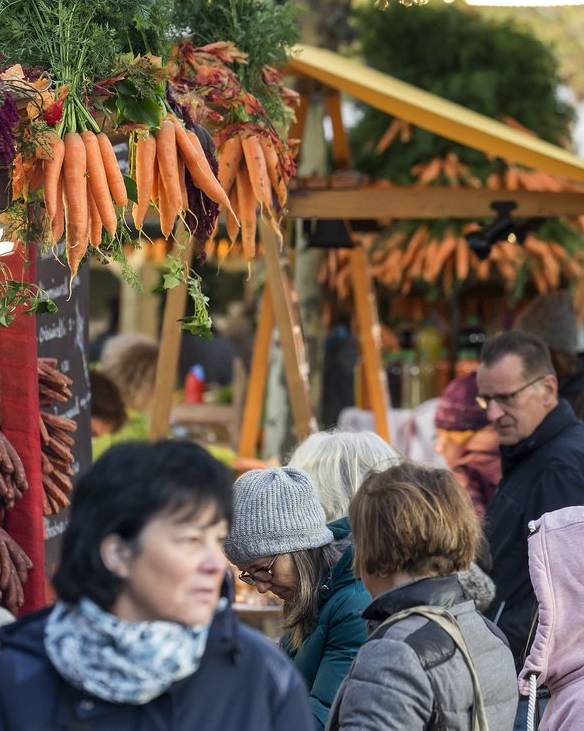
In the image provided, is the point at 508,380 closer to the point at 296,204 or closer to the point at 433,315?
the point at 296,204

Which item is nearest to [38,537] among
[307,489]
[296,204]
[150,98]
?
[307,489]

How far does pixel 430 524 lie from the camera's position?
2.43 m

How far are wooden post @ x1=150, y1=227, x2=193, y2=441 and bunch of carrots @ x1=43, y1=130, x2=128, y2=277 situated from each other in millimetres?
2099

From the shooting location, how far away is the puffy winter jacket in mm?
2227

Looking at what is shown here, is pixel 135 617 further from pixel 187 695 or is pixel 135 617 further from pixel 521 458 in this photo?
pixel 521 458

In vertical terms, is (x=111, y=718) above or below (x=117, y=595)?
below

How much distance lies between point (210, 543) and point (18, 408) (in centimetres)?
144

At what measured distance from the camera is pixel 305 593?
281cm

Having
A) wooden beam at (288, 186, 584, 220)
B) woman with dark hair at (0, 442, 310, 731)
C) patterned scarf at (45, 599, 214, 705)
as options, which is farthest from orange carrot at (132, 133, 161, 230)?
wooden beam at (288, 186, 584, 220)

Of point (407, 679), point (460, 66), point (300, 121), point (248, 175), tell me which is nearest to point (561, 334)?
point (300, 121)

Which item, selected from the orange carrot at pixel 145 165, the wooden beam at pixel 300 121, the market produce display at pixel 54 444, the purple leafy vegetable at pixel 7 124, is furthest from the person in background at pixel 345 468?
the wooden beam at pixel 300 121

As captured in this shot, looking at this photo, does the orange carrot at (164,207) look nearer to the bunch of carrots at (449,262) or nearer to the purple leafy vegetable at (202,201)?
the purple leafy vegetable at (202,201)

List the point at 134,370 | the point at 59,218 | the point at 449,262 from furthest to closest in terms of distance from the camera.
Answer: the point at 449,262 → the point at 134,370 → the point at 59,218

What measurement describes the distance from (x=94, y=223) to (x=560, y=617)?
1.34 meters
